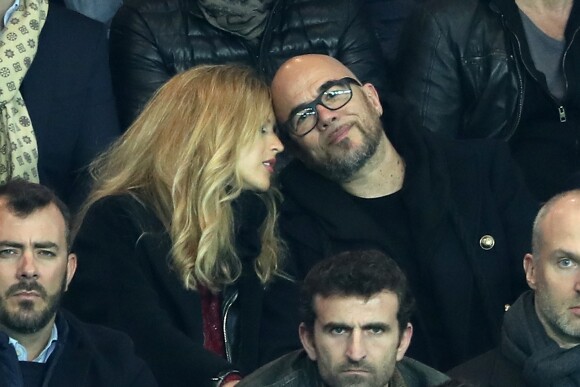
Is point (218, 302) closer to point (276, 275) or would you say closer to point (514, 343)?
point (276, 275)

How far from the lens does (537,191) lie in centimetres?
556

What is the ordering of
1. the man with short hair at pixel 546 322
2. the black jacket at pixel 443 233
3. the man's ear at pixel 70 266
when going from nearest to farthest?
1. the man with short hair at pixel 546 322
2. the man's ear at pixel 70 266
3. the black jacket at pixel 443 233

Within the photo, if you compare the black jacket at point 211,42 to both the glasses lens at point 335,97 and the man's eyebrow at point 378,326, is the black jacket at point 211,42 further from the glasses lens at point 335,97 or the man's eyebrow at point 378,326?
the man's eyebrow at point 378,326

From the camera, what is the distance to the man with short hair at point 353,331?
14.1 ft

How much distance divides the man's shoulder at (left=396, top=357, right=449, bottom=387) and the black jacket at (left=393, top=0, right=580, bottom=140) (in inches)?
49.7

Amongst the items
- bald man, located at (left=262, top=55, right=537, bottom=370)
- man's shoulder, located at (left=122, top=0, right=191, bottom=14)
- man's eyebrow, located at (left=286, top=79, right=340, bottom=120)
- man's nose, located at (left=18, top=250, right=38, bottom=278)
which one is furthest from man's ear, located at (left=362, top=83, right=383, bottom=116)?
man's nose, located at (left=18, top=250, right=38, bottom=278)

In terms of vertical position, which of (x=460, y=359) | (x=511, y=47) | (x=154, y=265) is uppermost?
(x=511, y=47)

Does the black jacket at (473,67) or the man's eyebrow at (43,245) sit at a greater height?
the black jacket at (473,67)

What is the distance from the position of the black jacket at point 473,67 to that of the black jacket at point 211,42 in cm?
18

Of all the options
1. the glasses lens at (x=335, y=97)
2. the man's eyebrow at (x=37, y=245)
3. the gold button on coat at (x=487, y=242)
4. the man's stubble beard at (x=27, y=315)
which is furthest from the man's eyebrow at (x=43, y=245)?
the gold button on coat at (x=487, y=242)

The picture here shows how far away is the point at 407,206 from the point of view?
517cm

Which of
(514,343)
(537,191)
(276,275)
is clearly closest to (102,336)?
(276,275)

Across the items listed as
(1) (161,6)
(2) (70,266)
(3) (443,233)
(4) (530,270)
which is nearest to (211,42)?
(1) (161,6)

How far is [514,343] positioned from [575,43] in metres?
1.38
